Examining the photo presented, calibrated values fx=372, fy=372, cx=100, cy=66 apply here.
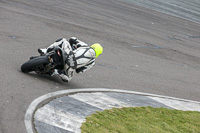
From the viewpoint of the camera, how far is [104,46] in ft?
40.2

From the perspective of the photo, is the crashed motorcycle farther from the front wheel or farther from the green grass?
the green grass

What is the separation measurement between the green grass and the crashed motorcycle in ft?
5.04

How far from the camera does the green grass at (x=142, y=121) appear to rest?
231 inches

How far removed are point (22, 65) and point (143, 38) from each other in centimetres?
816

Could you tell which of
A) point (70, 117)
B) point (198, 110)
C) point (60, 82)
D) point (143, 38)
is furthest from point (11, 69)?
point (143, 38)

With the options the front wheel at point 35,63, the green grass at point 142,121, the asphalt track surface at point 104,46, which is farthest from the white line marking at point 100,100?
the front wheel at point 35,63

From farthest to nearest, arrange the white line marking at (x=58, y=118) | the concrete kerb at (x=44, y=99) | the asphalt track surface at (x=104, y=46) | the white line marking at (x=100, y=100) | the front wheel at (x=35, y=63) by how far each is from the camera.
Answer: the front wheel at (x=35, y=63) < the asphalt track surface at (x=104, y=46) < the white line marking at (x=100, y=100) < the white line marking at (x=58, y=118) < the concrete kerb at (x=44, y=99)

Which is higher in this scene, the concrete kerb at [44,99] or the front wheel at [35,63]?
the front wheel at [35,63]

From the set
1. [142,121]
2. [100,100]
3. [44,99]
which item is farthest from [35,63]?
[142,121]

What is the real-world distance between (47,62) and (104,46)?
16.8 feet

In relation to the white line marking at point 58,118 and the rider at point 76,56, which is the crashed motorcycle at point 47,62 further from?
the white line marking at point 58,118

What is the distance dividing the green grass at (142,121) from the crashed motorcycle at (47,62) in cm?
154

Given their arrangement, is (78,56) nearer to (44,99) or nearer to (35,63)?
(35,63)

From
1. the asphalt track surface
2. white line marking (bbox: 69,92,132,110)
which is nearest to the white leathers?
the asphalt track surface
